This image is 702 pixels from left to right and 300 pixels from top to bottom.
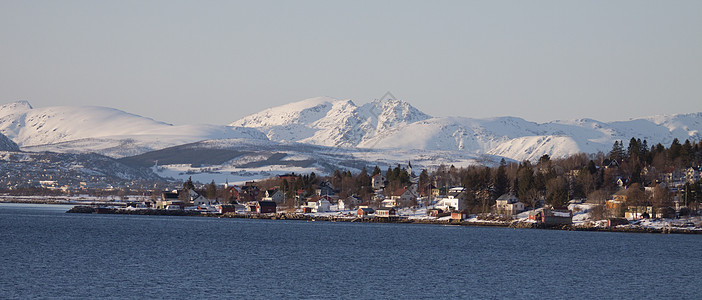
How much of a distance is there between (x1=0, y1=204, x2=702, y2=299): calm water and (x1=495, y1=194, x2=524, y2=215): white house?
18.9 m

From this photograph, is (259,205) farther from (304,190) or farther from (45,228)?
(45,228)

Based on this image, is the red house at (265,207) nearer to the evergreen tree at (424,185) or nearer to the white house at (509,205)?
the evergreen tree at (424,185)

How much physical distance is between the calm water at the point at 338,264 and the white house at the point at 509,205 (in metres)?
18.9

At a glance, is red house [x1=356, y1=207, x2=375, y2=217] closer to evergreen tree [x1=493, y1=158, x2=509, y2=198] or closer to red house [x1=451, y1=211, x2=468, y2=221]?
red house [x1=451, y1=211, x2=468, y2=221]

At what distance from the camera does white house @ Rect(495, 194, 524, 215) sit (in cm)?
10356

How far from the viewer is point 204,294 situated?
40.1m

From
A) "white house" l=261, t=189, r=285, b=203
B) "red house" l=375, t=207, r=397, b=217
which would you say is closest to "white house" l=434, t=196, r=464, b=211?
"red house" l=375, t=207, r=397, b=217

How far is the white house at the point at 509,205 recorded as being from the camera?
10356 centimetres

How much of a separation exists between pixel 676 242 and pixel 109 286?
50.5 metres

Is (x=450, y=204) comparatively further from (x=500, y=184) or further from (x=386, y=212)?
(x=386, y=212)

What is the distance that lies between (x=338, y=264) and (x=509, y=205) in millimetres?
53264

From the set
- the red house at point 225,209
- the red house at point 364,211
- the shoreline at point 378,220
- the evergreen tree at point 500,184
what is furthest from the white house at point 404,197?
the red house at point 225,209

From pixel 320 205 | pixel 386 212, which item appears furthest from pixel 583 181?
pixel 320 205

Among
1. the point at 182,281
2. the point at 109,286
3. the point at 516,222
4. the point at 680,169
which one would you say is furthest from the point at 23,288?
the point at 680,169
